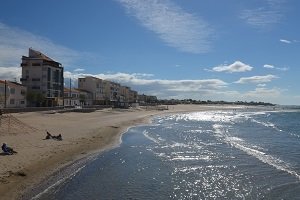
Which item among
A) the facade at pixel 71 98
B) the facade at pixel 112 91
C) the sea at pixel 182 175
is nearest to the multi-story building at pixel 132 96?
the facade at pixel 112 91

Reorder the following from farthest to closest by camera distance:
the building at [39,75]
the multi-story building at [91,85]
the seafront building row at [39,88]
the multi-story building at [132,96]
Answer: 1. the multi-story building at [132,96]
2. the multi-story building at [91,85]
3. the building at [39,75]
4. the seafront building row at [39,88]

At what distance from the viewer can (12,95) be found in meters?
75.9

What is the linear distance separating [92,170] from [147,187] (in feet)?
14.8

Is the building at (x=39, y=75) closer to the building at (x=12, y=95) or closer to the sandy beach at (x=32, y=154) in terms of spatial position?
the building at (x=12, y=95)

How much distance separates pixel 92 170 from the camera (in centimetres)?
2036

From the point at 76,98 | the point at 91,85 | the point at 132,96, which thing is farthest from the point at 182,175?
the point at 132,96

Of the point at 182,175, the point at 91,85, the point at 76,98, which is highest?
the point at 91,85

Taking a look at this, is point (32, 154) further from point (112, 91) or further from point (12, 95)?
point (112, 91)

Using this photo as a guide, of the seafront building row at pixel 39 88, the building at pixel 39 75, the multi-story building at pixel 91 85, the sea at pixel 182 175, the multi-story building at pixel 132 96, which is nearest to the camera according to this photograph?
the sea at pixel 182 175

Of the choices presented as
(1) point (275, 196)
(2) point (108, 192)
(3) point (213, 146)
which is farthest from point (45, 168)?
(3) point (213, 146)

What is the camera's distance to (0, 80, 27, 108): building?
6962 centimetres

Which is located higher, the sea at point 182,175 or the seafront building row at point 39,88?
the seafront building row at point 39,88

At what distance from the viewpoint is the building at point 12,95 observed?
6962 centimetres

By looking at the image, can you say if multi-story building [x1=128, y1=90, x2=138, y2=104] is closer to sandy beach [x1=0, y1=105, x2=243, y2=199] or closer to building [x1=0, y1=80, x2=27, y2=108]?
building [x1=0, y1=80, x2=27, y2=108]
